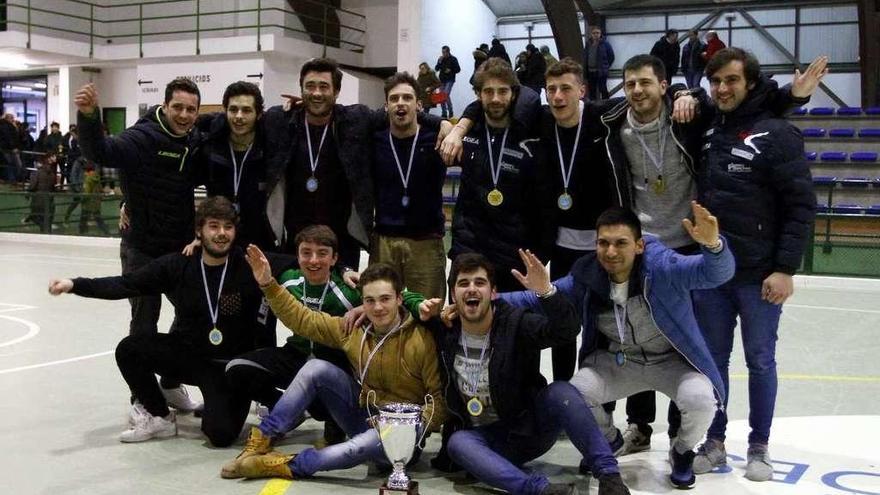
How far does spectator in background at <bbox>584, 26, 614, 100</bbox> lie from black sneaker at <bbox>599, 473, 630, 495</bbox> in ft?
59.5

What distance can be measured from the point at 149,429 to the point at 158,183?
151 centimetres

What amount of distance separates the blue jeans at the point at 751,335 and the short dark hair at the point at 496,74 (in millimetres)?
1542

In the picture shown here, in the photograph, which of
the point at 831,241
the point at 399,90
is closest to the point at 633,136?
the point at 399,90

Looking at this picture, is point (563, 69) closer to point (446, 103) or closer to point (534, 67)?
point (534, 67)

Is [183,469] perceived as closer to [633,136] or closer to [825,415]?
[633,136]

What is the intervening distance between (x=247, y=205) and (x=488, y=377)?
2.06m

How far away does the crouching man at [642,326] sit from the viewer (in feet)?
13.8

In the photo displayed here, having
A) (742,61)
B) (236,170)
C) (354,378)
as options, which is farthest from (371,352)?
(742,61)

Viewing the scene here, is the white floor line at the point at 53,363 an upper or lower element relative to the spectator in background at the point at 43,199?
lower

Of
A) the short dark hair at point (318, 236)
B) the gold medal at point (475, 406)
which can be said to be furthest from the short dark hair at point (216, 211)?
the gold medal at point (475, 406)

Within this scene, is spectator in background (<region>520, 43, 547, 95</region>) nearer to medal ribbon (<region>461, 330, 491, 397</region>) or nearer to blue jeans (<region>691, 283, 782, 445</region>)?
blue jeans (<region>691, 283, 782, 445</region>)

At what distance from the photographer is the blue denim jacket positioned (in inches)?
162

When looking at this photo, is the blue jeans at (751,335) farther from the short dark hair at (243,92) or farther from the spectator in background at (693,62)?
the spectator in background at (693,62)

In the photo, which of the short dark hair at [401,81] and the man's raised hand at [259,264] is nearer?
the man's raised hand at [259,264]
